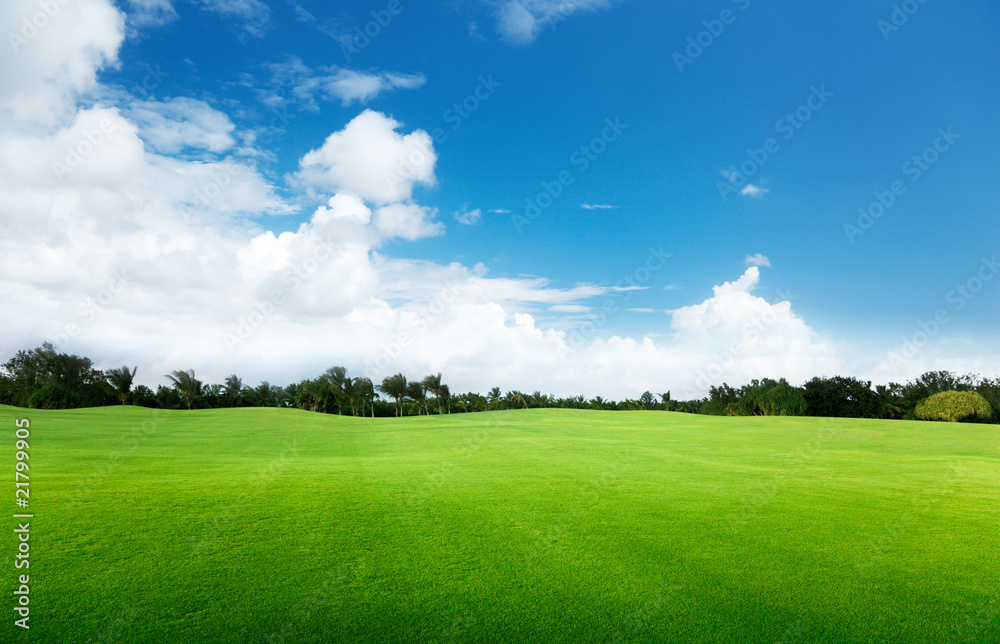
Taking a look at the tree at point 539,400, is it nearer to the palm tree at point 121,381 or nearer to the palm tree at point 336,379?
the palm tree at point 336,379

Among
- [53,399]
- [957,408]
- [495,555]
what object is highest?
[53,399]

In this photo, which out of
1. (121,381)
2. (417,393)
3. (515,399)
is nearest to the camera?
(121,381)

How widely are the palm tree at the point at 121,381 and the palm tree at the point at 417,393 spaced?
3484 centimetres

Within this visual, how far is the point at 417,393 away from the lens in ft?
257

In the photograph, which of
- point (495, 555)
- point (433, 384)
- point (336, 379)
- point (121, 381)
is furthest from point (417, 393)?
point (495, 555)

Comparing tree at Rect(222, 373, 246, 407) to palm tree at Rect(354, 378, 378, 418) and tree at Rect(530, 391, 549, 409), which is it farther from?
tree at Rect(530, 391, 549, 409)

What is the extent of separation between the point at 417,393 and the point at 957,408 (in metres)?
64.1

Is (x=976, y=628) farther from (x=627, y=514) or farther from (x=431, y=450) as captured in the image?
(x=431, y=450)

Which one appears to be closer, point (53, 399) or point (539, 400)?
point (53, 399)

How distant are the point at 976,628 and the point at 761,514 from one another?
160 inches

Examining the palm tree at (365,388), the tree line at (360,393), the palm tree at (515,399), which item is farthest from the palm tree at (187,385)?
the palm tree at (515,399)

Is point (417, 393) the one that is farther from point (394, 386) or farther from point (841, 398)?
point (841, 398)

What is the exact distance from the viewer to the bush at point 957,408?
5684 centimetres

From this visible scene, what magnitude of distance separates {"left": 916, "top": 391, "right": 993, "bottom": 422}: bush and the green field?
55.4 meters
